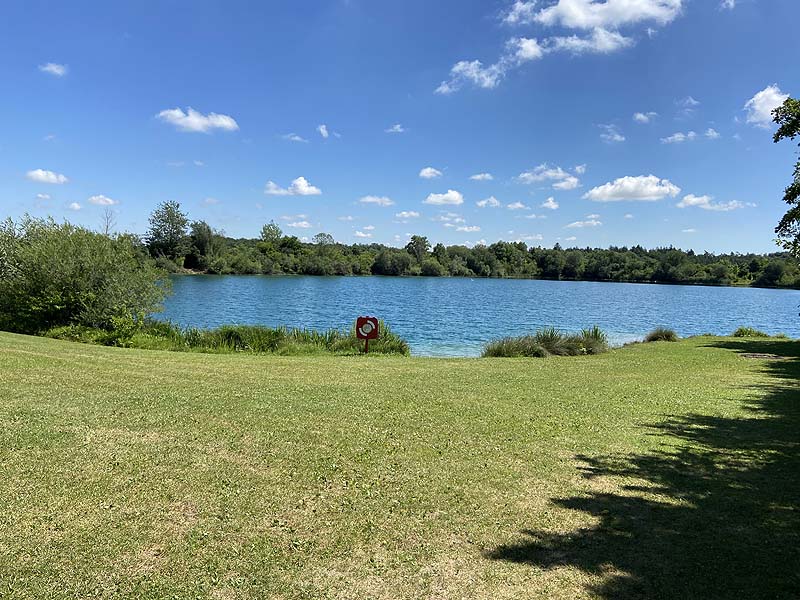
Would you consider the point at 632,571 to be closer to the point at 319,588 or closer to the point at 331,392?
the point at 319,588

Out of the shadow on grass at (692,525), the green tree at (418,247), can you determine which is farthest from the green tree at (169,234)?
the shadow on grass at (692,525)

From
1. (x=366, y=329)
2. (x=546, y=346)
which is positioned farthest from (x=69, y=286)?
(x=546, y=346)

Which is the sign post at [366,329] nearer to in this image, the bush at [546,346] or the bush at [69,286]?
the bush at [546,346]

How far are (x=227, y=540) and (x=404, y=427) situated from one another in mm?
3709

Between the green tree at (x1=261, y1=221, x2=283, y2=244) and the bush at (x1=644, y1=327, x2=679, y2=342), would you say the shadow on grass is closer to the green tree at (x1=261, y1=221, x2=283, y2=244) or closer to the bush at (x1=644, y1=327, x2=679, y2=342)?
the bush at (x1=644, y1=327, x2=679, y2=342)

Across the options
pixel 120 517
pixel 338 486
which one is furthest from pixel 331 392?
pixel 120 517

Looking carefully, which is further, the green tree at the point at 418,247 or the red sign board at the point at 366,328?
the green tree at the point at 418,247

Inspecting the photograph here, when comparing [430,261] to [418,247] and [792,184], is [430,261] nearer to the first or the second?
[418,247]

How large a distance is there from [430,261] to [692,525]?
134 meters

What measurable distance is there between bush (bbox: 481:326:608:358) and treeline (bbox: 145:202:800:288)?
8498 centimetres

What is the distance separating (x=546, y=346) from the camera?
18656 mm

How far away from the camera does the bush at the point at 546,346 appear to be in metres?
18.1

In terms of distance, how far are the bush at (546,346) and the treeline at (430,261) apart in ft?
279

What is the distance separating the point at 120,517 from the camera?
4496 millimetres
